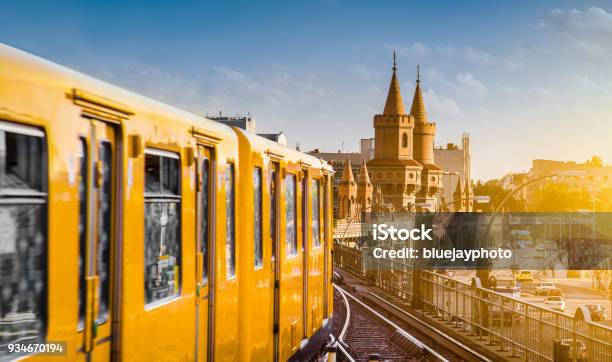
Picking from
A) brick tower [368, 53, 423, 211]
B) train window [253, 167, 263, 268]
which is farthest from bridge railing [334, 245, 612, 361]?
brick tower [368, 53, 423, 211]

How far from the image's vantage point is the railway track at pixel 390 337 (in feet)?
59.9

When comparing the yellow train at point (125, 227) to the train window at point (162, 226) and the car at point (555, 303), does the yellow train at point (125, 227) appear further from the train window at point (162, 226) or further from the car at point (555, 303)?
the car at point (555, 303)

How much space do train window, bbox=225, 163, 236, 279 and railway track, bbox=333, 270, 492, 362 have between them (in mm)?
7716

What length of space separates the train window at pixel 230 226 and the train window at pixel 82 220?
3.14 meters

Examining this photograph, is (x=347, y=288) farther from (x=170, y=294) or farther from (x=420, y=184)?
(x=420, y=184)

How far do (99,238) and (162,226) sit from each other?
1.13m

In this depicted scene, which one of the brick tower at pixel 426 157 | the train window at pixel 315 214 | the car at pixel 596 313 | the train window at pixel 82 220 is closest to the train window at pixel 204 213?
the train window at pixel 82 220

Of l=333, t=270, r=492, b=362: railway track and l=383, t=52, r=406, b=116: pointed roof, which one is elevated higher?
l=383, t=52, r=406, b=116: pointed roof

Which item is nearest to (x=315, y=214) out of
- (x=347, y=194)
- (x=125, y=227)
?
(x=125, y=227)

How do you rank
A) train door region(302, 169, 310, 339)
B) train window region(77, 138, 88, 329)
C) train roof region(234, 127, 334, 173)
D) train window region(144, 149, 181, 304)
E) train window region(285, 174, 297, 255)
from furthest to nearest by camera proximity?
1. train door region(302, 169, 310, 339)
2. train window region(285, 174, 297, 255)
3. train roof region(234, 127, 334, 173)
4. train window region(144, 149, 181, 304)
5. train window region(77, 138, 88, 329)

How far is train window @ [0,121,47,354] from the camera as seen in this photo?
14.2 ft

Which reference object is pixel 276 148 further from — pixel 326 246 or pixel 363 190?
pixel 363 190

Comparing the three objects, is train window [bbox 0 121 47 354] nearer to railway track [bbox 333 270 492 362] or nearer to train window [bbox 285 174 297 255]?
train window [bbox 285 174 297 255]

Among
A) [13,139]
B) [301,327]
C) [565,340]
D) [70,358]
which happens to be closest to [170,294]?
[70,358]
